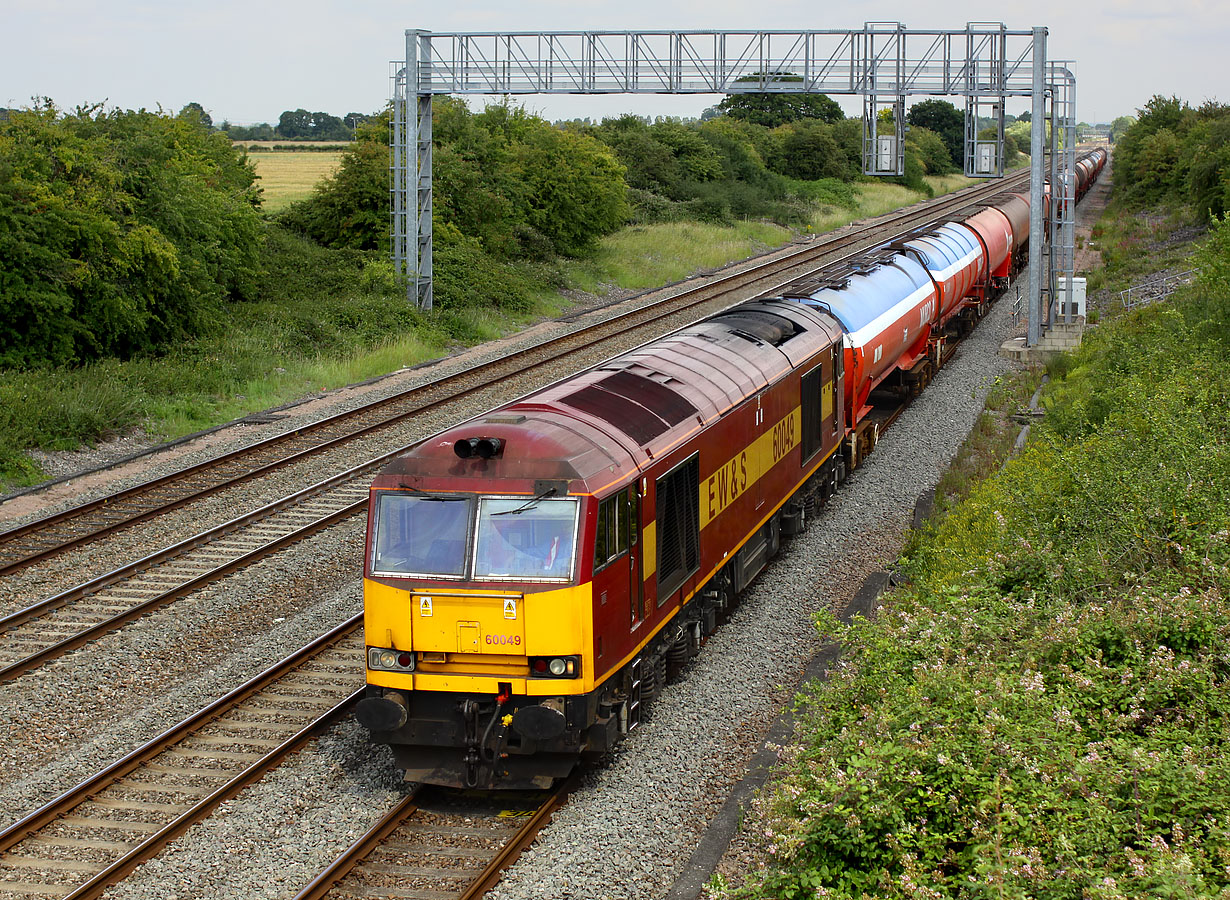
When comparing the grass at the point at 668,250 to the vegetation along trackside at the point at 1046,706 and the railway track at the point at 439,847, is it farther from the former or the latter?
the railway track at the point at 439,847

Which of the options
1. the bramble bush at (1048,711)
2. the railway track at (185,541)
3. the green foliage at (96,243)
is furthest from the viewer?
the green foliage at (96,243)

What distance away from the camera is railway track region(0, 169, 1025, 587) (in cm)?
1612

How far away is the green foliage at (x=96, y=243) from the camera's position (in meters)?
22.3

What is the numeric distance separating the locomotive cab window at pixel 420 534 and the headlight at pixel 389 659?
2.00 feet

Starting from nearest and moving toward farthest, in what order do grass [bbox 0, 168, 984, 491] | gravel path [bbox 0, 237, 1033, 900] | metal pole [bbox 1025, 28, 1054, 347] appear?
gravel path [bbox 0, 237, 1033, 900], grass [bbox 0, 168, 984, 491], metal pole [bbox 1025, 28, 1054, 347]

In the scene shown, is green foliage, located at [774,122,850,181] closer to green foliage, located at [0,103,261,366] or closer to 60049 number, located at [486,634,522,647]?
green foliage, located at [0,103,261,366]

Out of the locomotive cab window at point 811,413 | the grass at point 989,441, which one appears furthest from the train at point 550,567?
the grass at point 989,441

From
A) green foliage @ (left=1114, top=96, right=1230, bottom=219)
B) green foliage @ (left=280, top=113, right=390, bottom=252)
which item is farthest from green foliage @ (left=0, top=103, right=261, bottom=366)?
green foliage @ (left=1114, top=96, right=1230, bottom=219)

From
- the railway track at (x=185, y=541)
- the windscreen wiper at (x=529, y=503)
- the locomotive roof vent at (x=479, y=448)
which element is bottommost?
the railway track at (x=185, y=541)

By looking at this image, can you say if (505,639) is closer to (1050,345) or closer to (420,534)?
(420,534)

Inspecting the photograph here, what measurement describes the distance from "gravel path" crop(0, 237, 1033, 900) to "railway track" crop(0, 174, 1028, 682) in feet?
1.06

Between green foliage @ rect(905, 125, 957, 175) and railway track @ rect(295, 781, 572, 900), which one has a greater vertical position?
green foliage @ rect(905, 125, 957, 175)

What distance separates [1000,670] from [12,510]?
47.7 ft

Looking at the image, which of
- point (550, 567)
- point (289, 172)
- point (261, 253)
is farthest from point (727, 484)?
point (289, 172)
